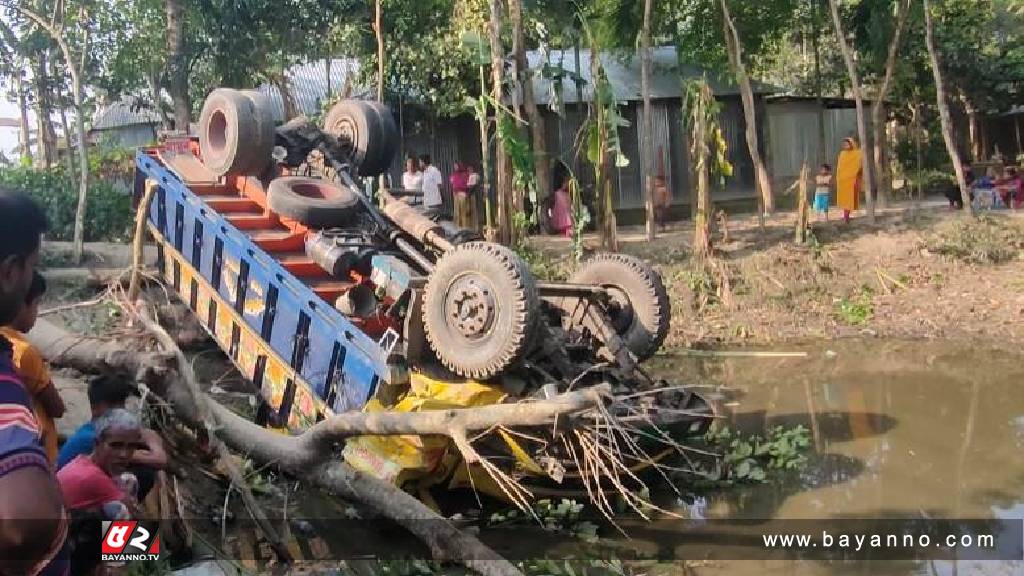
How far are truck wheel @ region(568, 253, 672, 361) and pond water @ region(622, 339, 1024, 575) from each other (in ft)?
4.28

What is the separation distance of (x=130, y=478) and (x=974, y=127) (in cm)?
2552

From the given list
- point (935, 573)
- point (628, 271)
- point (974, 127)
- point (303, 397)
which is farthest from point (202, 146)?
point (974, 127)

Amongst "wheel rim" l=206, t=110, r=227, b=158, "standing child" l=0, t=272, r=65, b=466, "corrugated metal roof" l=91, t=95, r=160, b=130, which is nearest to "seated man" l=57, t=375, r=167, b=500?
"standing child" l=0, t=272, r=65, b=466

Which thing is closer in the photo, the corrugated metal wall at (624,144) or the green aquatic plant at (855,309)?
the green aquatic plant at (855,309)

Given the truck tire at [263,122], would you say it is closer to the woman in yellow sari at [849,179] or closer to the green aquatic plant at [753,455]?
the green aquatic plant at [753,455]

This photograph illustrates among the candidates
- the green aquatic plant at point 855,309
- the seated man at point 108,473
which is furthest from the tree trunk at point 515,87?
the seated man at point 108,473

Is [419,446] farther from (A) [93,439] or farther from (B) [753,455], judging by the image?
(B) [753,455]

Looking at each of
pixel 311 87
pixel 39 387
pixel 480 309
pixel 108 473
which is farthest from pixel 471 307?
pixel 311 87

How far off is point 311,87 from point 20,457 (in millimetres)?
20791

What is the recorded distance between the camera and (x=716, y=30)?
18.4m

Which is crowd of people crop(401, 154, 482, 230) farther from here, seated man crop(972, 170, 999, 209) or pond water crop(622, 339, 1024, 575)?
seated man crop(972, 170, 999, 209)

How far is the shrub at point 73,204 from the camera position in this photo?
1538cm

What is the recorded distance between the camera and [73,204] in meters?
15.5

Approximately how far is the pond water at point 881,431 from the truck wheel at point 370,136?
4146mm
